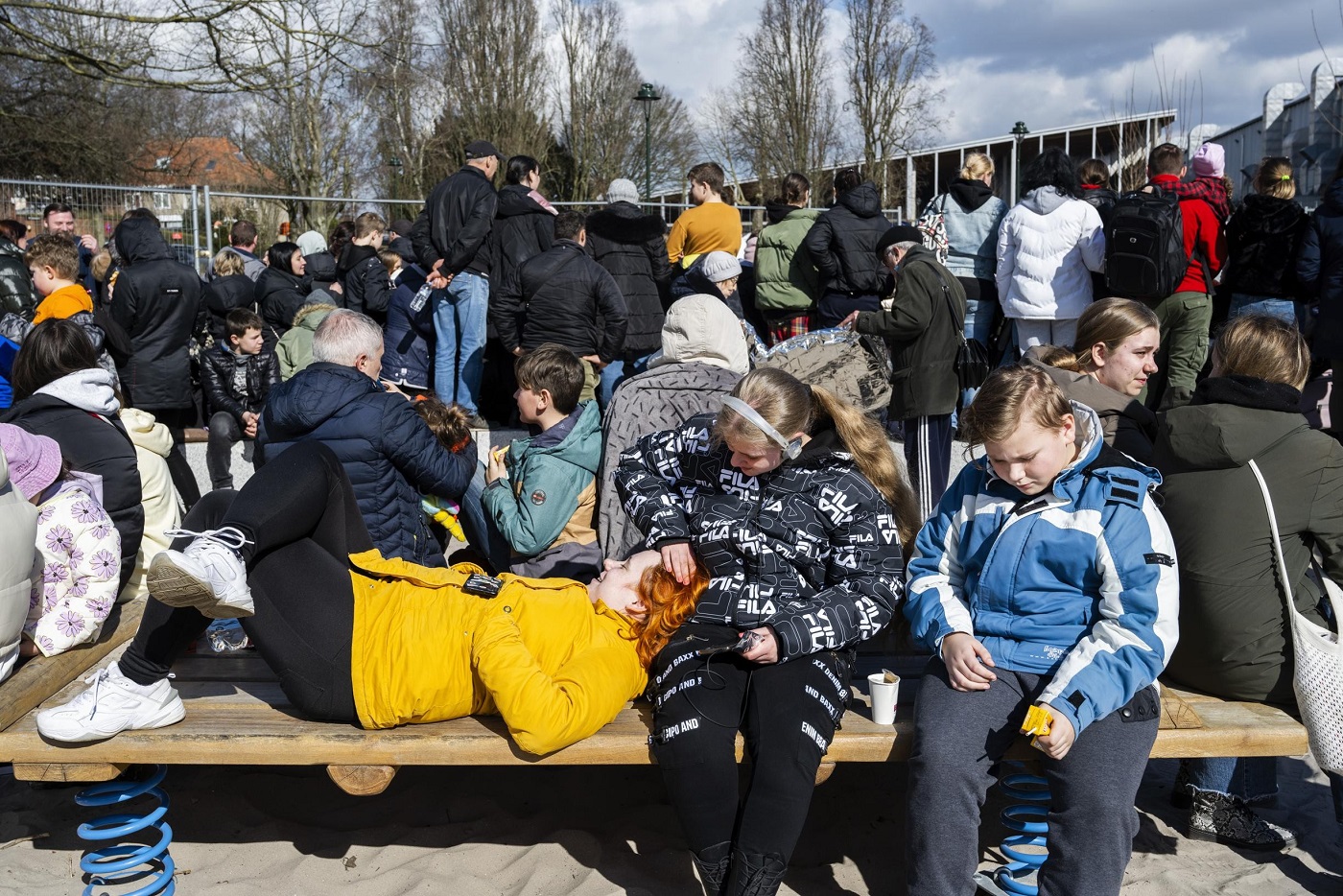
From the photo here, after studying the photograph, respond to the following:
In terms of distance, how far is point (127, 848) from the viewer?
3260 mm

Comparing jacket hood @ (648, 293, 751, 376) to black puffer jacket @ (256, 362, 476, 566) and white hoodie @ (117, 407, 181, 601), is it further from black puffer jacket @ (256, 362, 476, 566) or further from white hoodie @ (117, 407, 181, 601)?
white hoodie @ (117, 407, 181, 601)

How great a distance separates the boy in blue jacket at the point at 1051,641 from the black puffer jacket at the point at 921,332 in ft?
9.42

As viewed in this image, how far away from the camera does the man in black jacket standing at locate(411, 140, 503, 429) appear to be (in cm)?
750

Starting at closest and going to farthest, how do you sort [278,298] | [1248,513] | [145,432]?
[1248,513], [145,432], [278,298]

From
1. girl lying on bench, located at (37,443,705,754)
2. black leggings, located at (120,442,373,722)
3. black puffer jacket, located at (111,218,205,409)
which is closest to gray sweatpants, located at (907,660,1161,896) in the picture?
girl lying on bench, located at (37,443,705,754)

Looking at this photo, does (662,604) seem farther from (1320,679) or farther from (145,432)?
(145,432)

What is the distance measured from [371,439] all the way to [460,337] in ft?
12.8

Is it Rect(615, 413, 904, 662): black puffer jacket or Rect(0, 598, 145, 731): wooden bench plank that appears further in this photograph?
Rect(615, 413, 904, 662): black puffer jacket

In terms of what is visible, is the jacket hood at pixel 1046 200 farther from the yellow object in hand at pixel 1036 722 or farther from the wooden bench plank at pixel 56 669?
the wooden bench plank at pixel 56 669

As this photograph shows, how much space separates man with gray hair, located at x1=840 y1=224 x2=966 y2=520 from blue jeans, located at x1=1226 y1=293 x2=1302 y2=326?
84.6 inches

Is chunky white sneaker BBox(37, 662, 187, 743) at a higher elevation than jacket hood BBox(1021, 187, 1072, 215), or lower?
lower

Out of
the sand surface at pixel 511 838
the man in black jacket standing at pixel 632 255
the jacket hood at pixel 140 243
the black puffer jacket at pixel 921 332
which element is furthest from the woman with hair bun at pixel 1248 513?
the jacket hood at pixel 140 243

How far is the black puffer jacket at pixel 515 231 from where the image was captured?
7.56 m

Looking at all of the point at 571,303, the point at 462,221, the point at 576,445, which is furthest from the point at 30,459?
the point at 462,221
